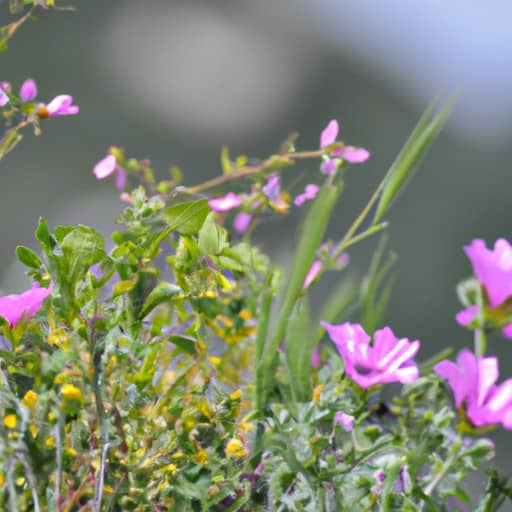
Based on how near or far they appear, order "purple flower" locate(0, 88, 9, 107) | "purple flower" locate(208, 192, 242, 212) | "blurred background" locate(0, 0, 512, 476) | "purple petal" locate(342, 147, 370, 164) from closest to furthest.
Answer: "purple flower" locate(0, 88, 9, 107)
"purple petal" locate(342, 147, 370, 164)
"purple flower" locate(208, 192, 242, 212)
"blurred background" locate(0, 0, 512, 476)

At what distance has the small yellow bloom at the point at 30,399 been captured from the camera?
68 centimetres

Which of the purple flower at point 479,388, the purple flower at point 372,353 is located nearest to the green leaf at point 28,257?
the purple flower at point 372,353

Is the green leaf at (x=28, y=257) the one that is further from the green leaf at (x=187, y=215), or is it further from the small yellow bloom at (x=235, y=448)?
the small yellow bloom at (x=235, y=448)

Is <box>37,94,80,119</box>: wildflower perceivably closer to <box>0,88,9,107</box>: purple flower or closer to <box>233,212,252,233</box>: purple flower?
<box>0,88,9,107</box>: purple flower

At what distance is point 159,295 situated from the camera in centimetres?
74

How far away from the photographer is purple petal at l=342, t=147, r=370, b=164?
0.95 metres

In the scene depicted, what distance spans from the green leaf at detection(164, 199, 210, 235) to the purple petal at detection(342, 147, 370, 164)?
0.24m

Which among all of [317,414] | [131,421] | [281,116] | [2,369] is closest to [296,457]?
[317,414]

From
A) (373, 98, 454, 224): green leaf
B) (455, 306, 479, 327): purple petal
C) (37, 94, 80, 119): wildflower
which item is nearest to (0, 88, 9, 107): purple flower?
(37, 94, 80, 119): wildflower

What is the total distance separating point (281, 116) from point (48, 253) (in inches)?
167

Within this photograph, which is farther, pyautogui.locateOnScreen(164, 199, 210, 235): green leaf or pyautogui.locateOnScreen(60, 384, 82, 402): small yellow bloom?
pyautogui.locateOnScreen(164, 199, 210, 235): green leaf

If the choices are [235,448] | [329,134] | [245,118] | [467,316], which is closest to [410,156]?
[329,134]

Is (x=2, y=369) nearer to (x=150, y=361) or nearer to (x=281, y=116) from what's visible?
(x=150, y=361)

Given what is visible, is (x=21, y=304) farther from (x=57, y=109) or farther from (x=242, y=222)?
(x=242, y=222)
